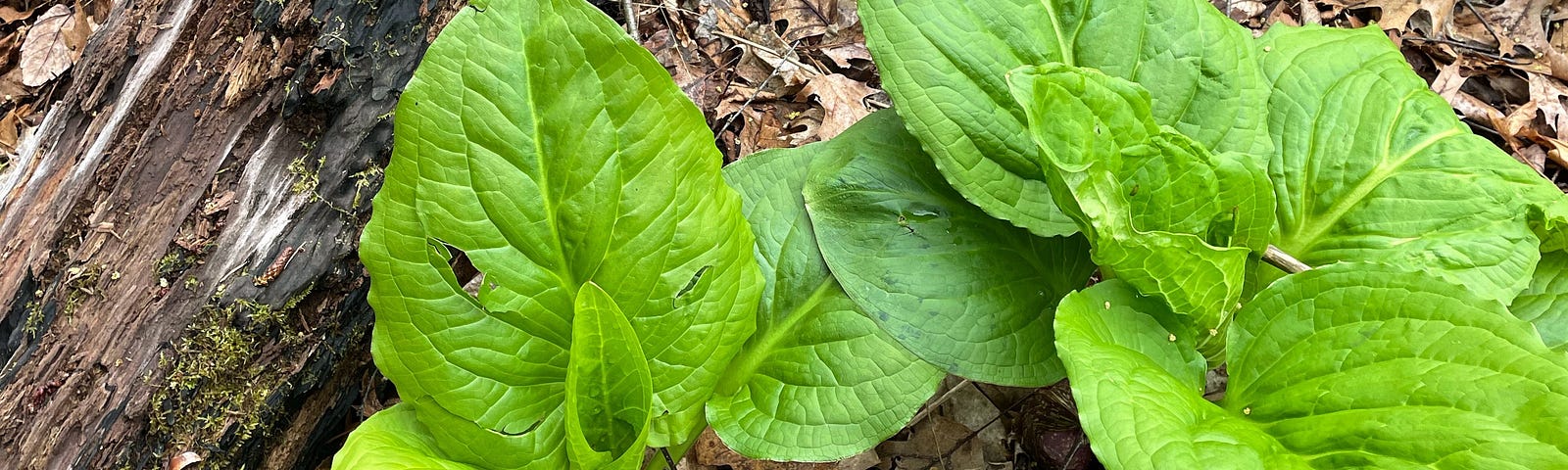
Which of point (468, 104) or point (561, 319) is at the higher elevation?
point (468, 104)

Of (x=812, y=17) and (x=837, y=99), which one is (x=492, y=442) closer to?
(x=837, y=99)

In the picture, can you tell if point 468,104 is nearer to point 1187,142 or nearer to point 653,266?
point 653,266

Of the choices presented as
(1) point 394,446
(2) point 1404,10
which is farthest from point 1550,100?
(1) point 394,446

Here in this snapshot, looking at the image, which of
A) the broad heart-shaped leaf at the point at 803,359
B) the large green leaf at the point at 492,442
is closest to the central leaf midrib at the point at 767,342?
the broad heart-shaped leaf at the point at 803,359

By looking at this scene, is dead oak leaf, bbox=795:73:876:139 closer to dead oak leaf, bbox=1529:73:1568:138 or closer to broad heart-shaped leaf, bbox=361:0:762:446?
broad heart-shaped leaf, bbox=361:0:762:446

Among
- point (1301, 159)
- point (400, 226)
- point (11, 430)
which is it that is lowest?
point (11, 430)

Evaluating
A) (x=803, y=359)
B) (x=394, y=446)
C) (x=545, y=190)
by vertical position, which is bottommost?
(x=803, y=359)

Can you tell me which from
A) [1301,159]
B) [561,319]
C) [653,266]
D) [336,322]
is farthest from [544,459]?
[1301,159]
